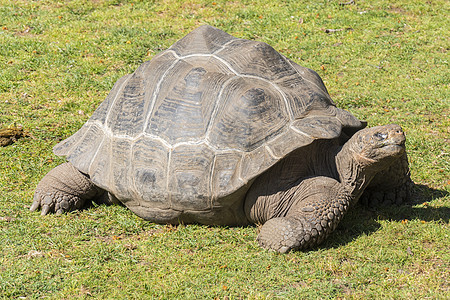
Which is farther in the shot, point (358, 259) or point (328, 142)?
point (328, 142)

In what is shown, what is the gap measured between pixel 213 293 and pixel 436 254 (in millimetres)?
1716

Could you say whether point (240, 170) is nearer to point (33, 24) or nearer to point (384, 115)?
point (384, 115)

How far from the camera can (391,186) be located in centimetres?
512

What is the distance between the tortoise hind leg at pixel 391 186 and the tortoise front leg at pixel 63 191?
2.45m

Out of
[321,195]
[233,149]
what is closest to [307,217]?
[321,195]

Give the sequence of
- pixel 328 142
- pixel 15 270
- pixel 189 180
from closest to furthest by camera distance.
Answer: pixel 15 270 → pixel 189 180 → pixel 328 142

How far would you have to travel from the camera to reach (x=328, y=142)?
4727mm

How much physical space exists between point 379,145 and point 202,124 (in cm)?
139

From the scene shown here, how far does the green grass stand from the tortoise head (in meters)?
0.61

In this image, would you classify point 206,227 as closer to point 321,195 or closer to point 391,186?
point 321,195

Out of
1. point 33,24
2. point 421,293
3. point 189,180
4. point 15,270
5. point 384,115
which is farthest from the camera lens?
point 33,24

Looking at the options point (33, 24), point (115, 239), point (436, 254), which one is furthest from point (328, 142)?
point (33, 24)

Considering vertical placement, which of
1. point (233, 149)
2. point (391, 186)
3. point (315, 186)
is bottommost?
point (391, 186)

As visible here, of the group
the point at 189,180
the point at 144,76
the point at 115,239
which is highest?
the point at 144,76
